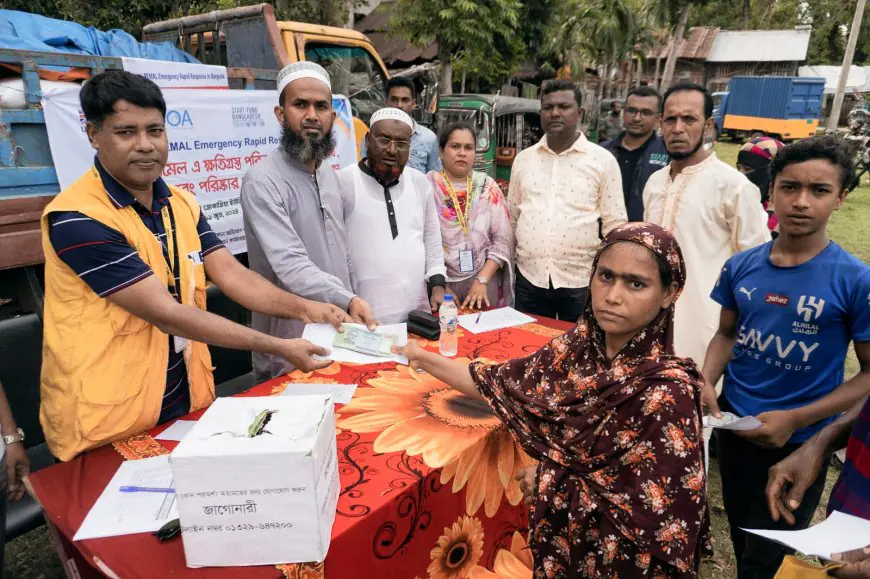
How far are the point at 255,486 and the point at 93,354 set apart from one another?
96 cm

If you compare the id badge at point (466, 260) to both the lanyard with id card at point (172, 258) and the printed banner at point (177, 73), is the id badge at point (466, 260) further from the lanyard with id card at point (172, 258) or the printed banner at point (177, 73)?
the printed banner at point (177, 73)

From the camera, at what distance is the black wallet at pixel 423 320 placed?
2643 millimetres

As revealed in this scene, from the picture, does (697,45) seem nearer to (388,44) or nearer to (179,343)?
(388,44)

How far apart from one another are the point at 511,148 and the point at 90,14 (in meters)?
9.11

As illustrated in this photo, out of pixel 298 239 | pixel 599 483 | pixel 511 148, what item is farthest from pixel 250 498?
pixel 511 148

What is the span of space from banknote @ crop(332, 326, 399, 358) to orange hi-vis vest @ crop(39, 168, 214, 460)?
27.0 inches

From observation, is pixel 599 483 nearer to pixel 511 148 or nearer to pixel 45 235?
pixel 45 235

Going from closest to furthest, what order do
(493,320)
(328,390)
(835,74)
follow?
(328,390) < (493,320) < (835,74)

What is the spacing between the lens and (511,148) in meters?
12.6

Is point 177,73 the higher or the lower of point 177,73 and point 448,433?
the higher

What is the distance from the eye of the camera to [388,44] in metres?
18.5

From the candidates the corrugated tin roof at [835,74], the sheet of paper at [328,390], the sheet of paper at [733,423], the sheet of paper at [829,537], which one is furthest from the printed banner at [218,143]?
the corrugated tin roof at [835,74]

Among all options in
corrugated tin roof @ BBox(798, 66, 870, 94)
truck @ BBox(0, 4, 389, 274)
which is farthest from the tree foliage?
corrugated tin roof @ BBox(798, 66, 870, 94)

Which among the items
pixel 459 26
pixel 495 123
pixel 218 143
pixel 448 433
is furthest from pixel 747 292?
pixel 459 26
